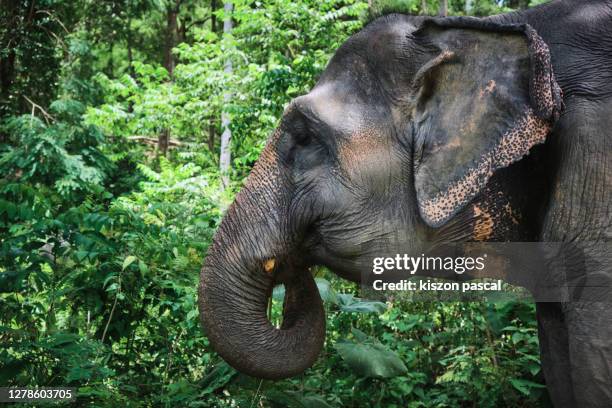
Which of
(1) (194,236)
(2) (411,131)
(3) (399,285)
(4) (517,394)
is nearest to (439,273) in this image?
(3) (399,285)

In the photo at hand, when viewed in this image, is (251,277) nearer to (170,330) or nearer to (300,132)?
(300,132)

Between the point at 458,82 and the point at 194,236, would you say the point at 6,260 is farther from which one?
the point at 458,82

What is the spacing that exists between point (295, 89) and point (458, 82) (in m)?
6.32

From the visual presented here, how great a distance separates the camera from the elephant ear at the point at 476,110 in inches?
110

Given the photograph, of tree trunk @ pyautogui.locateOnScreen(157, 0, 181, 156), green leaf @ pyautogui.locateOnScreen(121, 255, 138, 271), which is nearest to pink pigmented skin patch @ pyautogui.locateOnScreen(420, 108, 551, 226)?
green leaf @ pyautogui.locateOnScreen(121, 255, 138, 271)

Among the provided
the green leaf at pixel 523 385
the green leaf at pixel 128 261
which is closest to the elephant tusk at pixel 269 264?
the green leaf at pixel 128 261

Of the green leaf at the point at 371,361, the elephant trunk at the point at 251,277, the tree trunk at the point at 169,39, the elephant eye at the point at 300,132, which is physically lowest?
the green leaf at the point at 371,361

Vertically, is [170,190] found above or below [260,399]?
above

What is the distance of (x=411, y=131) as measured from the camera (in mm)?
3047

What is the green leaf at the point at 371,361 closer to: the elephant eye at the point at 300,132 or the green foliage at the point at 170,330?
the green foliage at the point at 170,330

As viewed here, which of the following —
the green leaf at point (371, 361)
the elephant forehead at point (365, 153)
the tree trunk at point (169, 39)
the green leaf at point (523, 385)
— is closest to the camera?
the elephant forehead at point (365, 153)

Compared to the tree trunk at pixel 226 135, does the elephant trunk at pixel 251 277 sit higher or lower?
lower
